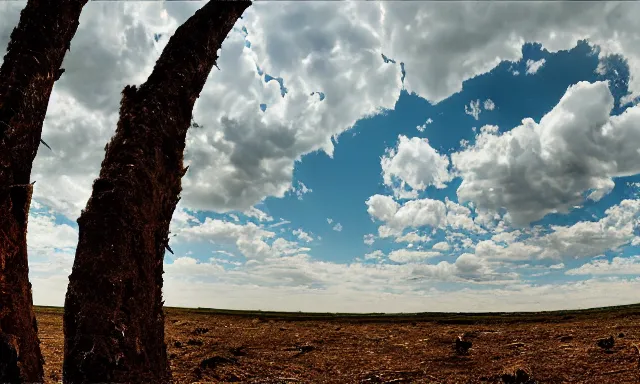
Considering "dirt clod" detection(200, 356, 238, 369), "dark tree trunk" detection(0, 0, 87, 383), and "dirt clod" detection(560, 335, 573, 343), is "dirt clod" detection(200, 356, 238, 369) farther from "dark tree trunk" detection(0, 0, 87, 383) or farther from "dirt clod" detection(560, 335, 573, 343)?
"dirt clod" detection(560, 335, 573, 343)

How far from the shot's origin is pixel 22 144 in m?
7.40

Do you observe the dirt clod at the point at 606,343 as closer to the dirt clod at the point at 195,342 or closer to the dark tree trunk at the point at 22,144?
the dirt clod at the point at 195,342

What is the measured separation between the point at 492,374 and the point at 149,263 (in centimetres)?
816

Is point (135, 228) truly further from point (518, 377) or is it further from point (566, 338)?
point (566, 338)

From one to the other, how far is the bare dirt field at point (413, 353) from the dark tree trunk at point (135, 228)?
17.5 feet

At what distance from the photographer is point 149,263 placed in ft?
20.7

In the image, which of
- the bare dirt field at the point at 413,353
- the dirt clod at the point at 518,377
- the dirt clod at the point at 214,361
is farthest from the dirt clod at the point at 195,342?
the dirt clod at the point at 518,377

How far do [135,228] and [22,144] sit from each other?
3.25 m

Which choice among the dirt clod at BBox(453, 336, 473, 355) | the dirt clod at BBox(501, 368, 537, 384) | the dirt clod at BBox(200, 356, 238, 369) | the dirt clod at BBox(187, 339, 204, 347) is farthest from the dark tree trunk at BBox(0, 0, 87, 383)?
the dirt clod at BBox(453, 336, 473, 355)

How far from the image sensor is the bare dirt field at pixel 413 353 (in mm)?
9727

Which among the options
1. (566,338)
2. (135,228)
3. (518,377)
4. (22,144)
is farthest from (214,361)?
(566,338)

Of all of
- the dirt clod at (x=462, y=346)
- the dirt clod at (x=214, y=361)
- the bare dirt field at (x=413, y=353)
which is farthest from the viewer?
the dirt clod at (x=462, y=346)

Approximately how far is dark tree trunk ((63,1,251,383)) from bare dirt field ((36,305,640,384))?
533 cm

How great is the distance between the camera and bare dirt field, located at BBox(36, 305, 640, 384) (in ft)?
31.9
